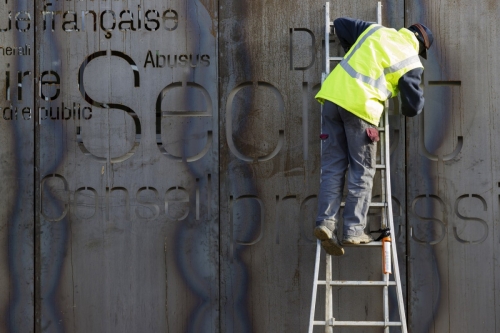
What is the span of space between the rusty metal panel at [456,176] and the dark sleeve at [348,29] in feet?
1.85

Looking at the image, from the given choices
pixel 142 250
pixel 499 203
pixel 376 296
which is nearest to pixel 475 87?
pixel 499 203

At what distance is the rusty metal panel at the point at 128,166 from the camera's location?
5.17 m

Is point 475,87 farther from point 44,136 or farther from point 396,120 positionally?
point 44,136

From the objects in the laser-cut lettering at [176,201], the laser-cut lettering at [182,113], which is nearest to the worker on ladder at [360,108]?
the laser-cut lettering at [182,113]

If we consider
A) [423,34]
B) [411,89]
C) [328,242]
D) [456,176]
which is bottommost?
[328,242]

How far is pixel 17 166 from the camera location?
5.25 meters

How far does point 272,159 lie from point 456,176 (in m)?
1.32

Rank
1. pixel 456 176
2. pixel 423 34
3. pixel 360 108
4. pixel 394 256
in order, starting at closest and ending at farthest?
pixel 360 108 → pixel 394 256 → pixel 423 34 → pixel 456 176

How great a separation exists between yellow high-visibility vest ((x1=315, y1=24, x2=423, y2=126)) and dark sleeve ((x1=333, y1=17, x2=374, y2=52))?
0.57 ft

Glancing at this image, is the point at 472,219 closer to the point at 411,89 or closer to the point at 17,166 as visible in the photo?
the point at 411,89

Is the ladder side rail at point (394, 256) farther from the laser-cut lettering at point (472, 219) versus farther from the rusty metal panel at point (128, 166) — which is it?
the rusty metal panel at point (128, 166)

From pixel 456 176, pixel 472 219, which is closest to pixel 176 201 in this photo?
pixel 456 176

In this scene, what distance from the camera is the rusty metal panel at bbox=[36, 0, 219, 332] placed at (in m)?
5.17

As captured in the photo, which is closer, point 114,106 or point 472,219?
point 472,219
